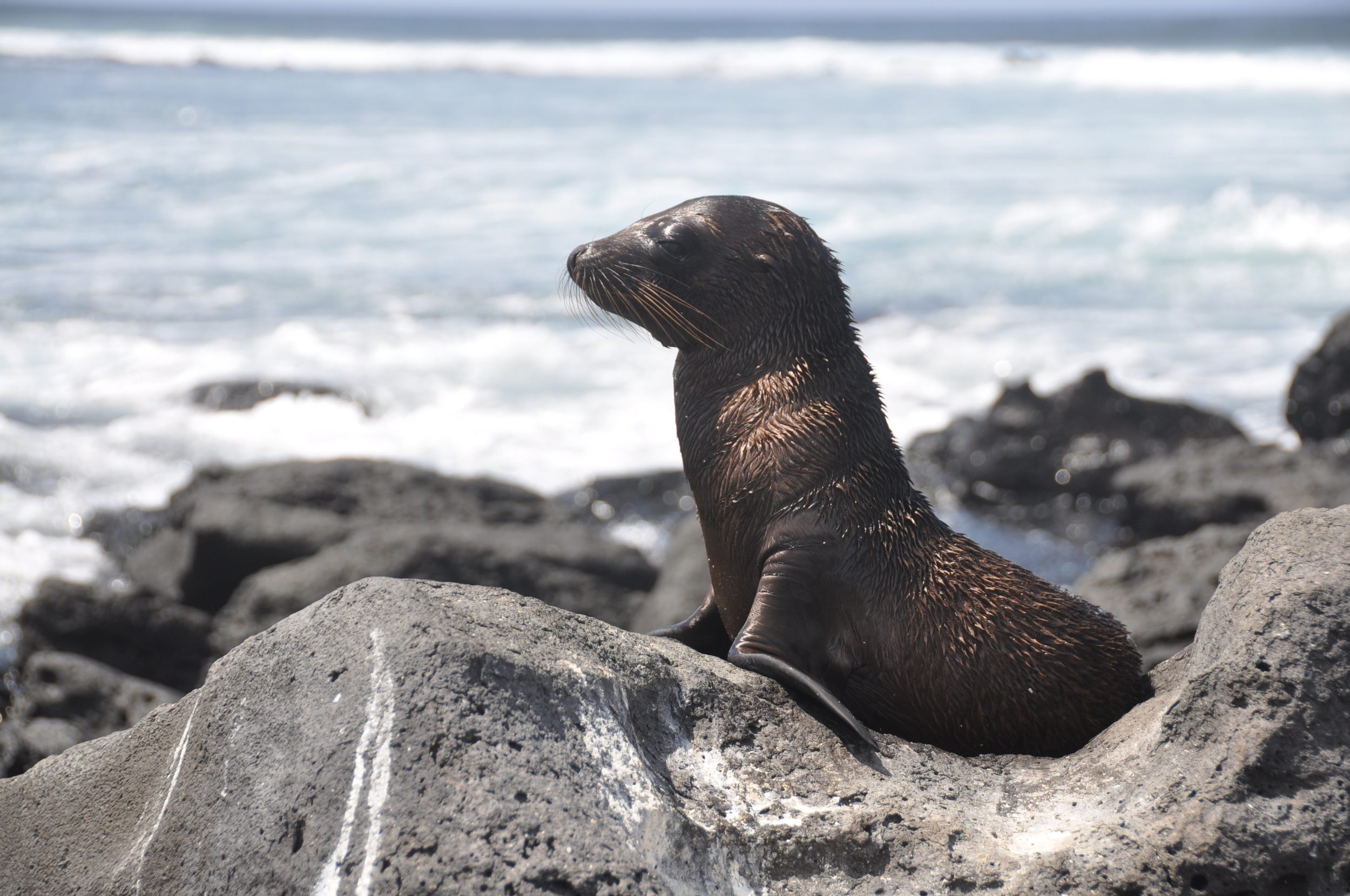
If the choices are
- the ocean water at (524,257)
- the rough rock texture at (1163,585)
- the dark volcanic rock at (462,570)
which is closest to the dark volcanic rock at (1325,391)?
the ocean water at (524,257)

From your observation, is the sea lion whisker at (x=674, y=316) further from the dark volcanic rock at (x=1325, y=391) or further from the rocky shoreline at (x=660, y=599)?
the dark volcanic rock at (x=1325, y=391)

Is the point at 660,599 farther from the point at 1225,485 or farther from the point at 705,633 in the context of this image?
the point at 1225,485

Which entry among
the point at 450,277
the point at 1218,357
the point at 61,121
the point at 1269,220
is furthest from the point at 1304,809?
the point at 61,121

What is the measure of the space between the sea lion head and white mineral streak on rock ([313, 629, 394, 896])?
173 cm

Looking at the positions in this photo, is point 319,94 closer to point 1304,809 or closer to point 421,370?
point 421,370

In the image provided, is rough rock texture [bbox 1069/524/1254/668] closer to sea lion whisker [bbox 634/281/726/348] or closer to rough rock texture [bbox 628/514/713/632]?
rough rock texture [bbox 628/514/713/632]

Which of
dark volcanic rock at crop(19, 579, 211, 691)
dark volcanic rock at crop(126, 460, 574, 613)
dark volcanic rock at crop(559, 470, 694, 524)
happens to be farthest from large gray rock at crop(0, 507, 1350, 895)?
dark volcanic rock at crop(559, 470, 694, 524)

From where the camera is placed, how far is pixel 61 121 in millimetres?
28297

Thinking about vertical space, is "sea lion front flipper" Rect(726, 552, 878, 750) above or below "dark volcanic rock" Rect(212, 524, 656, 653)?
above

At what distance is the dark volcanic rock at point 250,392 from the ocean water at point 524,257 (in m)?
0.16

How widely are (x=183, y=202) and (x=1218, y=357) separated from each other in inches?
625

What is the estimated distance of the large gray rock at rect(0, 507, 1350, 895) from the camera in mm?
2488

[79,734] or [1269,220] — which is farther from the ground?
[1269,220]

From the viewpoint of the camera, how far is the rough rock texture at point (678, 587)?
712 cm
